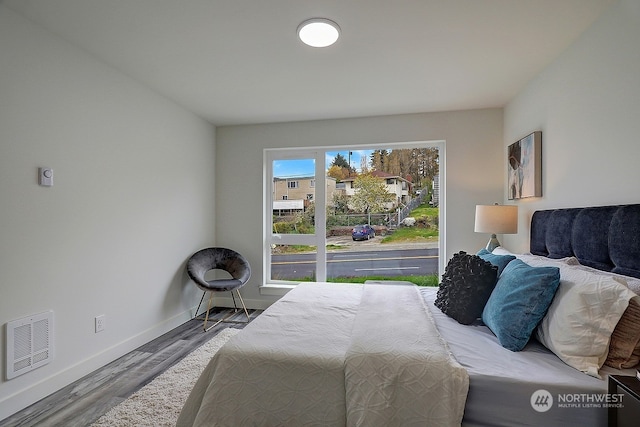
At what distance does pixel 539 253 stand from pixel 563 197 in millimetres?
470

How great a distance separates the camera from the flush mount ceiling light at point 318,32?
1941mm

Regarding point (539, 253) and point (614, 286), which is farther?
point (539, 253)

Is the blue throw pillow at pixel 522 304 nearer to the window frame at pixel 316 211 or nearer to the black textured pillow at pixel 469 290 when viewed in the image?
the black textured pillow at pixel 469 290

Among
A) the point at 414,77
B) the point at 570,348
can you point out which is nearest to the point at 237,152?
the point at 414,77

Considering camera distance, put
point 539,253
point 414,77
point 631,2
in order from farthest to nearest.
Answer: point 414,77, point 539,253, point 631,2

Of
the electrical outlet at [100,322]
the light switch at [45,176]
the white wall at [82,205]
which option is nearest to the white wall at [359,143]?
the white wall at [82,205]

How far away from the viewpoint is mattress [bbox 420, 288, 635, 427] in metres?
1.15

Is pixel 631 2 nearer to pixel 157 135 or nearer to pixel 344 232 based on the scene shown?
pixel 344 232

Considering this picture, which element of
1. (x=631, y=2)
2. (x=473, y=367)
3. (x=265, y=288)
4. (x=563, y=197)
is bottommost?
(x=265, y=288)

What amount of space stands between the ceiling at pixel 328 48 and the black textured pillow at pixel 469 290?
61.8 inches

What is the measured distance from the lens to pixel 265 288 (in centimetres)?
401

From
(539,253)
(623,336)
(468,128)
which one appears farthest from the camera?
(468,128)

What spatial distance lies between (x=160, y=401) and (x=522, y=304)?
2277 millimetres

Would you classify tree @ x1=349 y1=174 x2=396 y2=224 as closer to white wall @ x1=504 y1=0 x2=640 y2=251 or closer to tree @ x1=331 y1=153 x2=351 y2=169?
tree @ x1=331 y1=153 x2=351 y2=169
